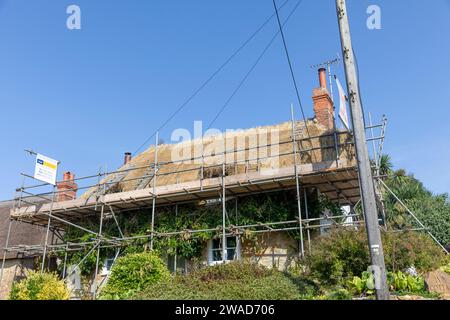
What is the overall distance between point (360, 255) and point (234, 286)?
2970 millimetres

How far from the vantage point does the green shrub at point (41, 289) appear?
1146 centimetres

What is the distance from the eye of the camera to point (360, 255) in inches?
392

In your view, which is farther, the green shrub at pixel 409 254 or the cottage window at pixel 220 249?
the cottage window at pixel 220 249

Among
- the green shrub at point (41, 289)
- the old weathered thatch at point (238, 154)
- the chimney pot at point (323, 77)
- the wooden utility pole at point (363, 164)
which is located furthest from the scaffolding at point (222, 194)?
the wooden utility pole at point (363, 164)

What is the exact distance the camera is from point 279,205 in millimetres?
14375

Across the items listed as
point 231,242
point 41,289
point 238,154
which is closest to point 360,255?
point 231,242

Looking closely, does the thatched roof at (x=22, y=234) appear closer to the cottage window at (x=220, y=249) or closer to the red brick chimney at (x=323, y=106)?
the cottage window at (x=220, y=249)

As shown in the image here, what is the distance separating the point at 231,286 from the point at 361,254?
3.07 meters

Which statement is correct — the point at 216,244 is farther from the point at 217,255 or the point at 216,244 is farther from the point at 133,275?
the point at 133,275

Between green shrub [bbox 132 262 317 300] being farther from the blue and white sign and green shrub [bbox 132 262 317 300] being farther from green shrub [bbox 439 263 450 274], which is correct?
the blue and white sign

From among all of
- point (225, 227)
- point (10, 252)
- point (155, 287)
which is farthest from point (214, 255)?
point (10, 252)

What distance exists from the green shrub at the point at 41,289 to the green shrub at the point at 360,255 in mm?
6716

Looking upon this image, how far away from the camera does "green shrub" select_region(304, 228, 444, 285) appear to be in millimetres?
9802
